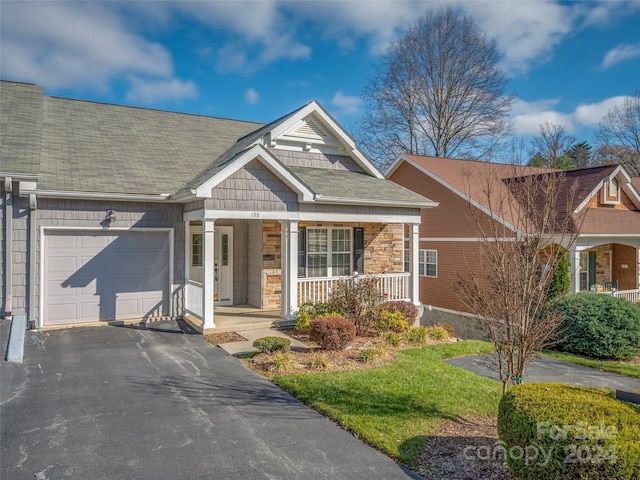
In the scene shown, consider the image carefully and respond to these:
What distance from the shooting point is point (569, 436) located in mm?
3498

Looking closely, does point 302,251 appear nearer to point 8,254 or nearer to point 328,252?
point 328,252

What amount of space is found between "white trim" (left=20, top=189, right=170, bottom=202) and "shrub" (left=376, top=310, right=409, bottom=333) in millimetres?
6138

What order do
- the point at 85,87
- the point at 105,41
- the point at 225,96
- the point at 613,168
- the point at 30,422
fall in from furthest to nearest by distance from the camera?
the point at 225,96, the point at 85,87, the point at 613,168, the point at 105,41, the point at 30,422

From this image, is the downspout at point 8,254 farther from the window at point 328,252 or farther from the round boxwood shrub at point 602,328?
the round boxwood shrub at point 602,328

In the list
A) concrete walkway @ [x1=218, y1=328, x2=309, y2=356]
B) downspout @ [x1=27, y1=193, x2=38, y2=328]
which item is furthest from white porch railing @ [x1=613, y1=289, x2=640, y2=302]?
downspout @ [x1=27, y1=193, x2=38, y2=328]

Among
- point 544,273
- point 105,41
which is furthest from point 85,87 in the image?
point 544,273

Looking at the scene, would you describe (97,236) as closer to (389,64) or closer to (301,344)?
(301,344)

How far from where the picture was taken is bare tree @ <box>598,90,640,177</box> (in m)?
35.9

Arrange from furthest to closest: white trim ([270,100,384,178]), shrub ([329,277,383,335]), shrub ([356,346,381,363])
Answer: white trim ([270,100,384,178]) < shrub ([329,277,383,335]) < shrub ([356,346,381,363])

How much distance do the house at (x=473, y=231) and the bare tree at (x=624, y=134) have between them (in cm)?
2132

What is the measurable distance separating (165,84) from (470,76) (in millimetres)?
21366

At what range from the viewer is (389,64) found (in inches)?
1252

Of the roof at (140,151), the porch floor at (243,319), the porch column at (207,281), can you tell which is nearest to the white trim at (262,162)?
the roof at (140,151)

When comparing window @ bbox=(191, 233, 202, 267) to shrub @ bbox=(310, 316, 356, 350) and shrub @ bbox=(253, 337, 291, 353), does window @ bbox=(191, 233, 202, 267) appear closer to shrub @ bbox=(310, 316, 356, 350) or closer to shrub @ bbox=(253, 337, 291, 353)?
shrub @ bbox=(253, 337, 291, 353)
